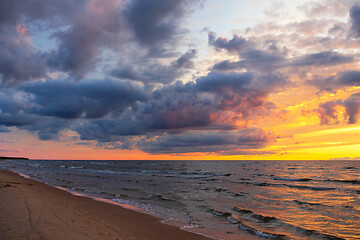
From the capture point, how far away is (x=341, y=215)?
16.9 metres

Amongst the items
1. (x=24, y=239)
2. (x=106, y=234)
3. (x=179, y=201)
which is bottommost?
(x=179, y=201)

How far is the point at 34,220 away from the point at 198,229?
7.98 m

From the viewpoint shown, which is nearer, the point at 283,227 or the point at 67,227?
the point at 67,227

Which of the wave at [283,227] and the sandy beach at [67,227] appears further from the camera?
the wave at [283,227]

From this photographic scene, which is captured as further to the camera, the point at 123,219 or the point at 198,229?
the point at 123,219

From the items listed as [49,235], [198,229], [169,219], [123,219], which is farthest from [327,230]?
[49,235]

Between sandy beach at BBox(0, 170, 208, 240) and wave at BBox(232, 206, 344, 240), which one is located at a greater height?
sandy beach at BBox(0, 170, 208, 240)

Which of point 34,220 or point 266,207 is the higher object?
point 34,220

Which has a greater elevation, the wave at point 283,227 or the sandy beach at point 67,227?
the sandy beach at point 67,227

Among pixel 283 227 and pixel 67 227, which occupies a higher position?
pixel 67 227

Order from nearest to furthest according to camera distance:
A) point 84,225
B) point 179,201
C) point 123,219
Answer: point 84,225 < point 123,219 < point 179,201

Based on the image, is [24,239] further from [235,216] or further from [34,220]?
[235,216]

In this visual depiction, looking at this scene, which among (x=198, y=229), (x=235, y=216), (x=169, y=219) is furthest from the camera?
(x=235, y=216)

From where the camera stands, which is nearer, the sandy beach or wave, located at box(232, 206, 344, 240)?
the sandy beach
